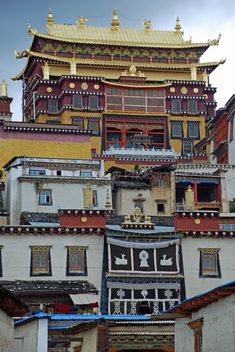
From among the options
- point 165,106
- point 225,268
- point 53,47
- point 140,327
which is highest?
point 53,47

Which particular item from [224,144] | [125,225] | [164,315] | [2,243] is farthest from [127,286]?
[224,144]

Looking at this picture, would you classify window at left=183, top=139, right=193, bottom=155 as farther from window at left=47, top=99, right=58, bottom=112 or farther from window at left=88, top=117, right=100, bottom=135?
window at left=47, top=99, right=58, bottom=112

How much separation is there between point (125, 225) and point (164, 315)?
71.0 feet

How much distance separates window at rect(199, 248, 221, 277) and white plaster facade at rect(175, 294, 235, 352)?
2246 centimetres

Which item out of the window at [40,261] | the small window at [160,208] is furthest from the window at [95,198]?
the window at [40,261]

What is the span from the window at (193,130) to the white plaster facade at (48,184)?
2388 centimetres

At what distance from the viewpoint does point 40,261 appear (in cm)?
5403

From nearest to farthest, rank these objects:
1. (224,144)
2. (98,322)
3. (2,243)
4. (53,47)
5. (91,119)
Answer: (98,322) → (2,243) → (224,144) → (91,119) → (53,47)

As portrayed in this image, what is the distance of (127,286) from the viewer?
5412 cm

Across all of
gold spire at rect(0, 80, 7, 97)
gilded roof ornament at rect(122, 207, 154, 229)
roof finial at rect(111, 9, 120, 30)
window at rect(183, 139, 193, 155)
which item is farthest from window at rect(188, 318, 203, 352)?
roof finial at rect(111, 9, 120, 30)

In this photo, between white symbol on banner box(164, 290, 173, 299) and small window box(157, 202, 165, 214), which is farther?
small window box(157, 202, 165, 214)

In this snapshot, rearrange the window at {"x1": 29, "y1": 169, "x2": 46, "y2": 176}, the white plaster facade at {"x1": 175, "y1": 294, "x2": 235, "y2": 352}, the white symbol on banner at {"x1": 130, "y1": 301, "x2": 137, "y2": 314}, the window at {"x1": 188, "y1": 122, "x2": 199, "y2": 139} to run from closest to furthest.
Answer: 1. the white plaster facade at {"x1": 175, "y1": 294, "x2": 235, "y2": 352}
2. the white symbol on banner at {"x1": 130, "y1": 301, "x2": 137, "y2": 314}
3. the window at {"x1": 29, "y1": 169, "x2": 46, "y2": 176}
4. the window at {"x1": 188, "y1": 122, "x2": 199, "y2": 139}

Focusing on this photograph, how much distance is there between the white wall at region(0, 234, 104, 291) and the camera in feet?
176

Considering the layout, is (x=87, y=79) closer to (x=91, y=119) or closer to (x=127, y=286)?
(x=91, y=119)
